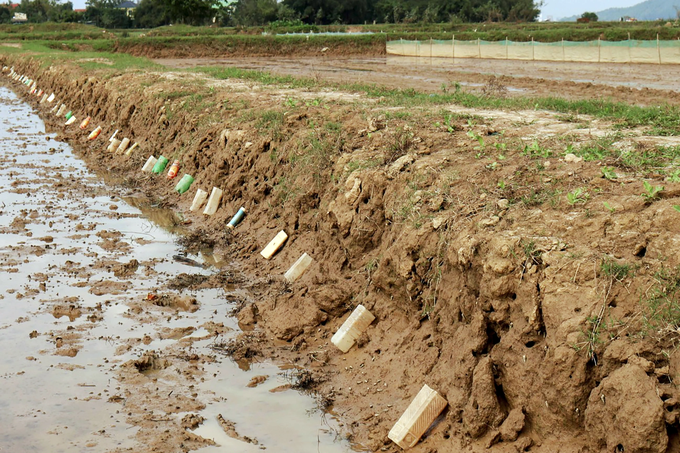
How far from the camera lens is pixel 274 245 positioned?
8742mm

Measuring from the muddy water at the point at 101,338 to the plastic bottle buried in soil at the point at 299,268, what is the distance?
736 millimetres

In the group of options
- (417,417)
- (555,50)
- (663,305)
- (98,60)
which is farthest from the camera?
(555,50)

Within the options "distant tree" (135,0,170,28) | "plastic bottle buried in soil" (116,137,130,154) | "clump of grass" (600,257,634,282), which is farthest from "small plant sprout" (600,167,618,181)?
"distant tree" (135,0,170,28)

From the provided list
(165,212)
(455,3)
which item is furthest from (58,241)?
(455,3)

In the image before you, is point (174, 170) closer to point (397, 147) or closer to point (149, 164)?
point (149, 164)

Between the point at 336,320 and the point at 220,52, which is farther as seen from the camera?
the point at 220,52

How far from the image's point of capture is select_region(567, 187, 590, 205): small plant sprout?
545cm

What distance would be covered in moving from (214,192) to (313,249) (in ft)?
10.4

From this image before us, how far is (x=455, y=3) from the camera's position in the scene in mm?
78562

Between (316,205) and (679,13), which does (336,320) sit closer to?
(316,205)

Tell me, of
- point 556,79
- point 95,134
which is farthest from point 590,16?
point 95,134

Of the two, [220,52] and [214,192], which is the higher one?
[220,52]

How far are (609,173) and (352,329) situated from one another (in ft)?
8.27

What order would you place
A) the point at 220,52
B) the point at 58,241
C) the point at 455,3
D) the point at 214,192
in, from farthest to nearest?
1. the point at 455,3
2. the point at 220,52
3. the point at 214,192
4. the point at 58,241
